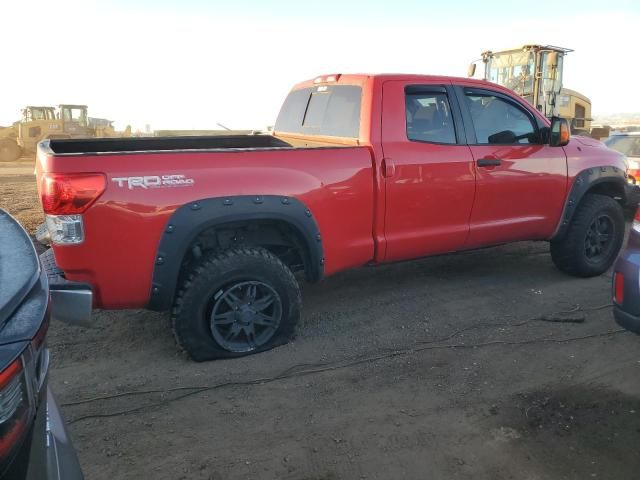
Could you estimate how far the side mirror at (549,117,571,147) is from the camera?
192 inches

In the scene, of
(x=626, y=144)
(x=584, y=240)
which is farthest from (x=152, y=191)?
(x=626, y=144)

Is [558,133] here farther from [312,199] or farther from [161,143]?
[161,143]

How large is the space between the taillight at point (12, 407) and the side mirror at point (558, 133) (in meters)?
4.74

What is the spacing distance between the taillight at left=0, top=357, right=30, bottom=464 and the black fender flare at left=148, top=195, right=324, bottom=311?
7.28ft

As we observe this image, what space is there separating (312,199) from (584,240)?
3.02 metres

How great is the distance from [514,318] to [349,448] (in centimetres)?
225

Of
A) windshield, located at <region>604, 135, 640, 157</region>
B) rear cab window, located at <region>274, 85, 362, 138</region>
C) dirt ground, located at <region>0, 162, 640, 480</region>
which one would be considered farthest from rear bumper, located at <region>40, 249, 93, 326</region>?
windshield, located at <region>604, 135, 640, 157</region>

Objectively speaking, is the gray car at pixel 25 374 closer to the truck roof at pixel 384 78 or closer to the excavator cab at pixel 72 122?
the truck roof at pixel 384 78

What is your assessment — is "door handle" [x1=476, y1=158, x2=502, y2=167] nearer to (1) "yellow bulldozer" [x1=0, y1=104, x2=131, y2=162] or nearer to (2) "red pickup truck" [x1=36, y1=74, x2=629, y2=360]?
(2) "red pickup truck" [x1=36, y1=74, x2=629, y2=360]

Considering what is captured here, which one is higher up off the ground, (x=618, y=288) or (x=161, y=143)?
(x=161, y=143)

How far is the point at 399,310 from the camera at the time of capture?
4.68 m

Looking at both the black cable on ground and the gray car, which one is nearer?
the gray car

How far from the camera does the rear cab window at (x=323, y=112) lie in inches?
173

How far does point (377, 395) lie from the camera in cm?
336
